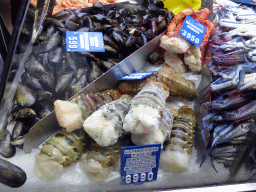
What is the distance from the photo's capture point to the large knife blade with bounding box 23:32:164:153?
1200 mm

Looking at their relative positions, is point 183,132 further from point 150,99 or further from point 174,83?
point 174,83

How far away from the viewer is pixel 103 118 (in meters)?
1.10

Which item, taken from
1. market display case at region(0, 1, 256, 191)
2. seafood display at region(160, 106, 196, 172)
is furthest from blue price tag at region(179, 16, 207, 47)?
seafood display at region(160, 106, 196, 172)

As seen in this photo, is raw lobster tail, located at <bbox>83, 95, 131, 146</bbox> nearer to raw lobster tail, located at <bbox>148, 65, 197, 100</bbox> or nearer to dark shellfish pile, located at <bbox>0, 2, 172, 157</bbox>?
dark shellfish pile, located at <bbox>0, 2, 172, 157</bbox>

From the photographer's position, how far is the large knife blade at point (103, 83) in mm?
1200

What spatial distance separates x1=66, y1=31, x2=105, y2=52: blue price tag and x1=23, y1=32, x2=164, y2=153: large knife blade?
7.5 inches

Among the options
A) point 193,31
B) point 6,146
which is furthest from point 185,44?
point 6,146

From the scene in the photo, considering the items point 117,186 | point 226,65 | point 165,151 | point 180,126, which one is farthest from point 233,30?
point 117,186

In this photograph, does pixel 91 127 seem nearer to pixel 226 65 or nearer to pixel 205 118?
pixel 205 118

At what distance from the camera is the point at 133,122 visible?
3.34ft

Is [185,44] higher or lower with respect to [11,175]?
higher

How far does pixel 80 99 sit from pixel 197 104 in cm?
94

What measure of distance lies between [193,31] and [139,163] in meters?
1.40

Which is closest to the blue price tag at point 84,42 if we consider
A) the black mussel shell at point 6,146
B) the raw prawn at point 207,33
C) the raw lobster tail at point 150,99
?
the raw lobster tail at point 150,99
